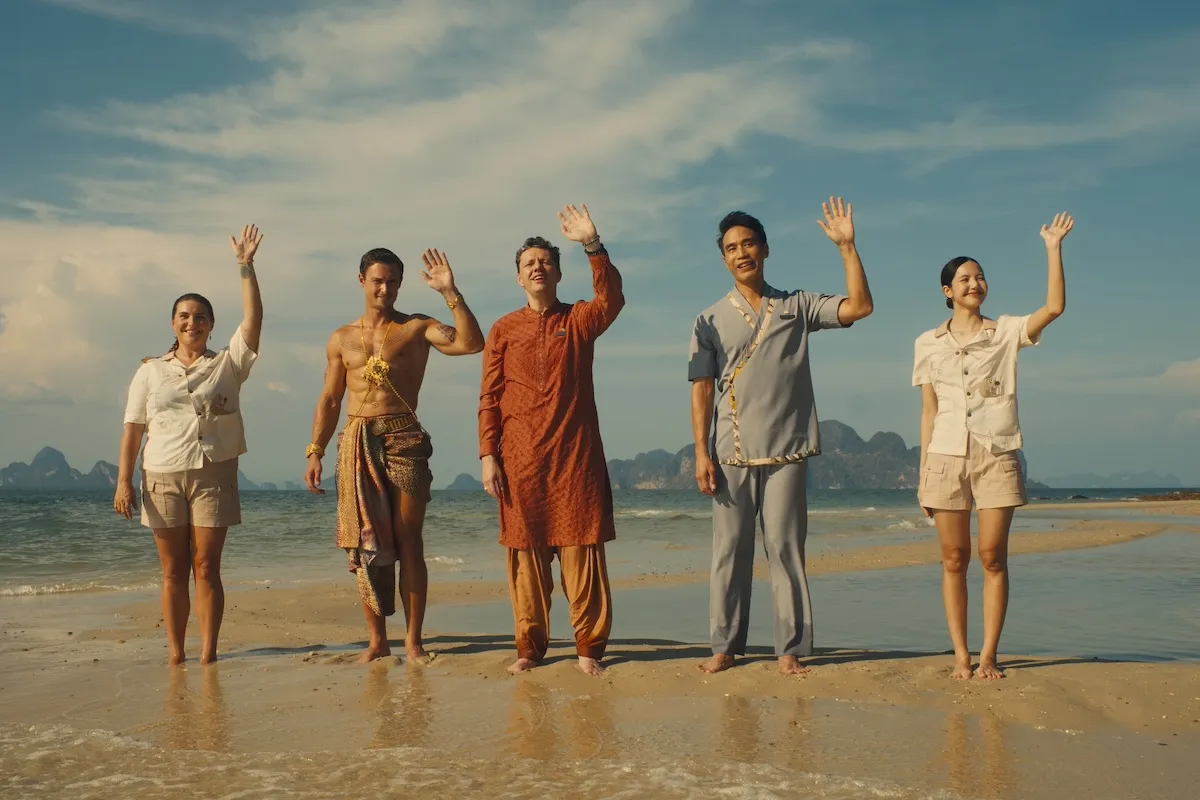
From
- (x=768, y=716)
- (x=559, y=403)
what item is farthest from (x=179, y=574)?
(x=768, y=716)

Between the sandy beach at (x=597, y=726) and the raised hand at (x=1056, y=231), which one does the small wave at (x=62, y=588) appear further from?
the raised hand at (x=1056, y=231)

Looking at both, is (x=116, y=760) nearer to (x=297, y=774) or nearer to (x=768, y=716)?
(x=297, y=774)

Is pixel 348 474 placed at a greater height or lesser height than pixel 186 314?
lesser

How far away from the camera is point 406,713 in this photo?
4.19 metres

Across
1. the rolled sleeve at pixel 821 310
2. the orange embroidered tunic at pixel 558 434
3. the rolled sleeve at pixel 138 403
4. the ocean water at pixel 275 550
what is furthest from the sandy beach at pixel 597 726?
the ocean water at pixel 275 550

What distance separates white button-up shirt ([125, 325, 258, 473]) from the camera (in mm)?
5301

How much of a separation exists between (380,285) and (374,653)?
2.01 m

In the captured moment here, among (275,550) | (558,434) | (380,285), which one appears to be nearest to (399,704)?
(558,434)

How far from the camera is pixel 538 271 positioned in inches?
199

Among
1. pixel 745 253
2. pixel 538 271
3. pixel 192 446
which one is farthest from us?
pixel 192 446

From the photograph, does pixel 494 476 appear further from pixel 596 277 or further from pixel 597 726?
pixel 597 726

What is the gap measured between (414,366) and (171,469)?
1.38m

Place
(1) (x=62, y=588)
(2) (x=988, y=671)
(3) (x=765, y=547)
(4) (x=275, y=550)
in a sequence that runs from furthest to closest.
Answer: (4) (x=275, y=550)
(1) (x=62, y=588)
(3) (x=765, y=547)
(2) (x=988, y=671)

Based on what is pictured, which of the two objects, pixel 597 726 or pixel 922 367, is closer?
pixel 597 726
